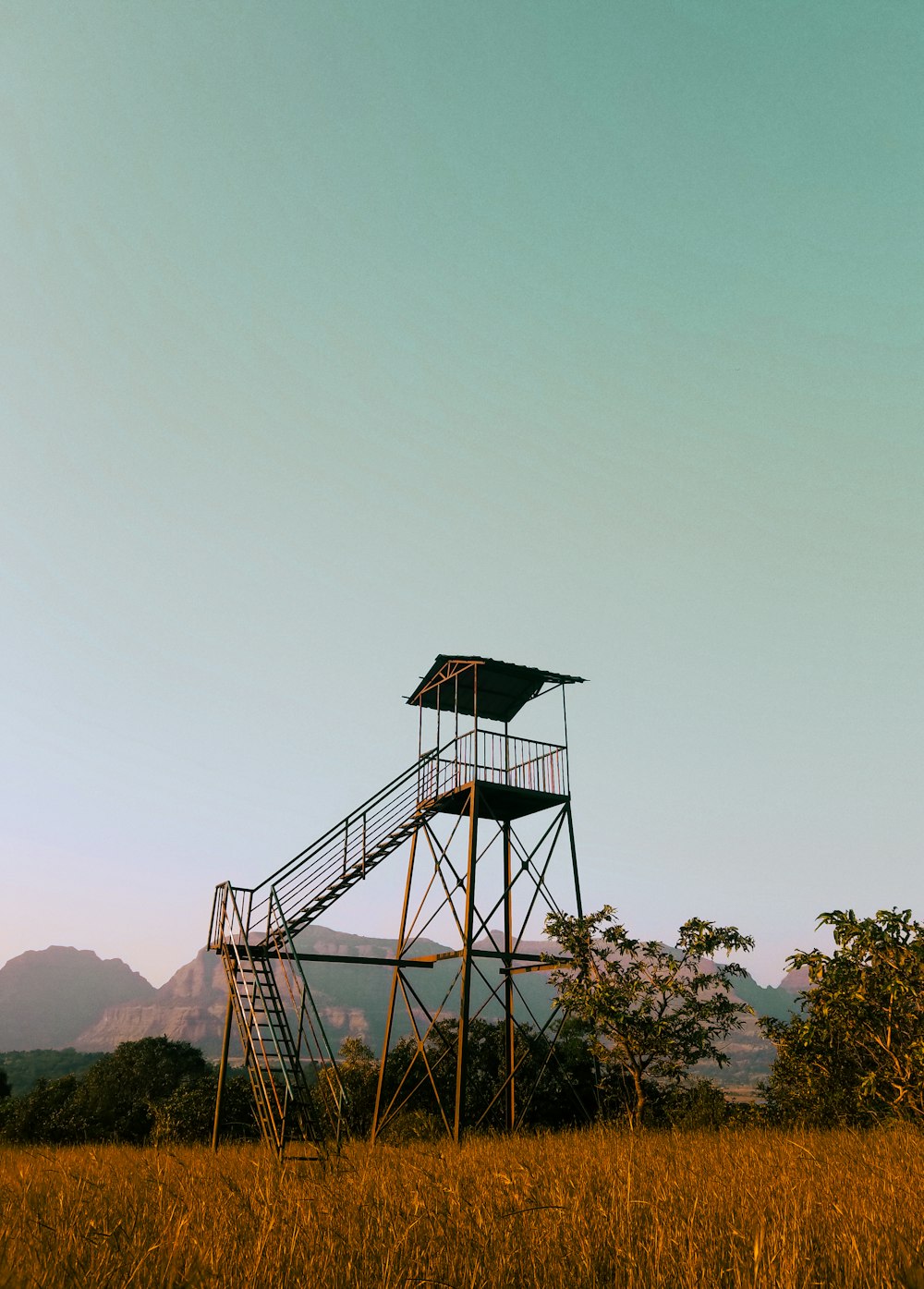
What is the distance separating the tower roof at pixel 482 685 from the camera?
2178cm

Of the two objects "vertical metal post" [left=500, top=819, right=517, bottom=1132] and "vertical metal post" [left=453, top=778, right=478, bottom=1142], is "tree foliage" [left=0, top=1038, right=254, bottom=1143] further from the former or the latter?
"vertical metal post" [left=453, top=778, right=478, bottom=1142]

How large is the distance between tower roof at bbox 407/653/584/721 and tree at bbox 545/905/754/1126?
6386 millimetres

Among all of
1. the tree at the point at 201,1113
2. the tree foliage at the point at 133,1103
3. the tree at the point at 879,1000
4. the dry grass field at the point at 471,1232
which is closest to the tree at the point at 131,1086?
the tree foliage at the point at 133,1103

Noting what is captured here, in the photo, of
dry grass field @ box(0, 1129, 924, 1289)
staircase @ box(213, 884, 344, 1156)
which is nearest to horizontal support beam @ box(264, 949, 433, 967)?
staircase @ box(213, 884, 344, 1156)

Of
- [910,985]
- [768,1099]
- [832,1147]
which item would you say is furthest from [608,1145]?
[768,1099]

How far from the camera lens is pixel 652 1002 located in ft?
63.1

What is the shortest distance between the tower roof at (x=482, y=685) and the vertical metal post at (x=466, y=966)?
2681 millimetres

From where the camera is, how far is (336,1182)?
7098 mm

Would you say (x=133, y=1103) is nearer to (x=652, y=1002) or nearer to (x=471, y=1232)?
(x=652, y=1002)

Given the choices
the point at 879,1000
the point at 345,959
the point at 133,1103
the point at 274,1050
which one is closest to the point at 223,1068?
the point at 345,959

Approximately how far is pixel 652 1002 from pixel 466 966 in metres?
4.34

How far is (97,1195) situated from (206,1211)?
3.72 ft

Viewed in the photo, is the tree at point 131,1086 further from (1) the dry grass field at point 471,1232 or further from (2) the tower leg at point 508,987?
(1) the dry grass field at point 471,1232

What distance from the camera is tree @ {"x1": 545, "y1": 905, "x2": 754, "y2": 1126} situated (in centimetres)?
1892
